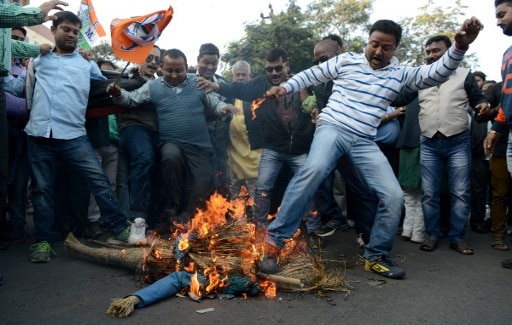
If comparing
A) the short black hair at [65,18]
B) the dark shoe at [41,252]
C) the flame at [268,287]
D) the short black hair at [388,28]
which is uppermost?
the short black hair at [388,28]

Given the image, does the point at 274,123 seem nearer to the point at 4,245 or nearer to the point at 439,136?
the point at 439,136

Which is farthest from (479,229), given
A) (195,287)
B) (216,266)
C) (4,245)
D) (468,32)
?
(4,245)

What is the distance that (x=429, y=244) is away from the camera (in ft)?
16.0

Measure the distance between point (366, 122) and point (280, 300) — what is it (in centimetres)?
176

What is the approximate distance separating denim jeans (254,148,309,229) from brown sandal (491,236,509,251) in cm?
242

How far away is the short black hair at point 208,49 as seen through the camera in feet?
19.5

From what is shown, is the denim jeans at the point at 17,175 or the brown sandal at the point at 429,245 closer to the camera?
the denim jeans at the point at 17,175

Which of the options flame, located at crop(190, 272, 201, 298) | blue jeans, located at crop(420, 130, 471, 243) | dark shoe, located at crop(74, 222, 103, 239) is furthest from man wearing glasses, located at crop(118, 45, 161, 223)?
blue jeans, located at crop(420, 130, 471, 243)

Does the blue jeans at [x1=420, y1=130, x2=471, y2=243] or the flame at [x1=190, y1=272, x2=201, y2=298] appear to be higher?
the blue jeans at [x1=420, y1=130, x2=471, y2=243]

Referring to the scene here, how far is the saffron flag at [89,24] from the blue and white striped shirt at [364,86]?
4.08 m

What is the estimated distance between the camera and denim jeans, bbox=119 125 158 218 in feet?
16.1

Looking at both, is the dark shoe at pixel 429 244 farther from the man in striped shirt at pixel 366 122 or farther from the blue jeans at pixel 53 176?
the blue jeans at pixel 53 176

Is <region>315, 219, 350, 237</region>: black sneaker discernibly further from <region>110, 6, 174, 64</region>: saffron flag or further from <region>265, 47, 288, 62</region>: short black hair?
<region>110, 6, 174, 64</region>: saffron flag

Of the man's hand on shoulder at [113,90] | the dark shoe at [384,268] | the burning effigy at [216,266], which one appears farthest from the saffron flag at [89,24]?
the dark shoe at [384,268]
